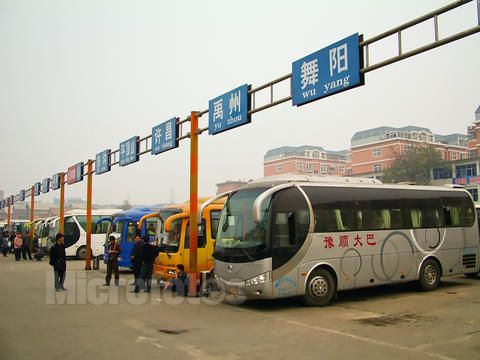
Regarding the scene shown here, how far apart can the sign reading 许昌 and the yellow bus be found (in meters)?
13.8

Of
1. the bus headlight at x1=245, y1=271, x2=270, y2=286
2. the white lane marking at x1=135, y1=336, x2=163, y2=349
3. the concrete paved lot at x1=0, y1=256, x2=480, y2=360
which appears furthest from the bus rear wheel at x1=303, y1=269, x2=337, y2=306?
the white lane marking at x1=135, y1=336, x2=163, y2=349

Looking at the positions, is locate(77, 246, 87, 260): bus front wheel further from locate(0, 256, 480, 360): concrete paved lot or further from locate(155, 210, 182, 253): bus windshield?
locate(0, 256, 480, 360): concrete paved lot

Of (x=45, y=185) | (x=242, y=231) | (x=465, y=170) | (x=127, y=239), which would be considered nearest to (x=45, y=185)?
(x=45, y=185)

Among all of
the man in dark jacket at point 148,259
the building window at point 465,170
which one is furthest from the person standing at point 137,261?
the building window at point 465,170

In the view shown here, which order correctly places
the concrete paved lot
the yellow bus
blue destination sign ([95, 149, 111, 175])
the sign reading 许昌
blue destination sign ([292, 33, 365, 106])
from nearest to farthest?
the concrete paved lot < blue destination sign ([292, 33, 365, 106]) < the yellow bus < blue destination sign ([95, 149, 111, 175]) < the sign reading 许昌

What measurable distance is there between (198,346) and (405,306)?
586cm

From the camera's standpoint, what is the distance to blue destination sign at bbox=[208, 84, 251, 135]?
13469mm

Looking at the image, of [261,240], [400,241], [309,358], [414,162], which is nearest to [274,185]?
[261,240]

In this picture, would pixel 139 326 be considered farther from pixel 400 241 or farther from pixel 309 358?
pixel 400 241

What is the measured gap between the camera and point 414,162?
61.0 meters

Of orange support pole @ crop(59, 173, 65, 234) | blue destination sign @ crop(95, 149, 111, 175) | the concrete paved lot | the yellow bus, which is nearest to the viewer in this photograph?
the concrete paved lot

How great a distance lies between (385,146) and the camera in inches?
3054

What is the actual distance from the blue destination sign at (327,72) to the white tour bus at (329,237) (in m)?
2.15

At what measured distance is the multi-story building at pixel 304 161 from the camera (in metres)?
80.3
